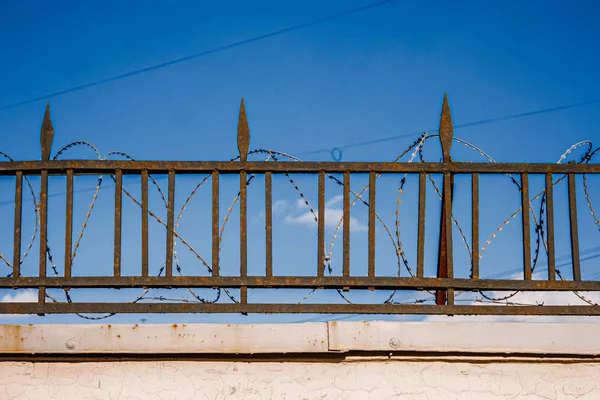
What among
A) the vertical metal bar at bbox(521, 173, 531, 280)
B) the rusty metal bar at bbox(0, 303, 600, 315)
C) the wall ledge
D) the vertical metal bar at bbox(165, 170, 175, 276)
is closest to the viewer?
the wall ledge

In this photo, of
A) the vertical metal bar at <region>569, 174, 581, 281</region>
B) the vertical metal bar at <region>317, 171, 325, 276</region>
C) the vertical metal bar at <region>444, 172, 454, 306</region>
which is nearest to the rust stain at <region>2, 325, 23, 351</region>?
the vertical metal bar at <region>317, 171, 325, 276</region>

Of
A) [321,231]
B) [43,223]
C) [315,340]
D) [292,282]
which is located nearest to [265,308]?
[292,282]

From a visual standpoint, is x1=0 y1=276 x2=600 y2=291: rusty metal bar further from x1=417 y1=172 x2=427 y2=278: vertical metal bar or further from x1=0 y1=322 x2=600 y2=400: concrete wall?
x1=0 y1=322 x2=600 y2=400: concrete wall

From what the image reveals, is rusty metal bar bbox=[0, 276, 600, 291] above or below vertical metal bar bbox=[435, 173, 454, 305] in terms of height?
below

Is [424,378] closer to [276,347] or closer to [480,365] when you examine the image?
[480,365]

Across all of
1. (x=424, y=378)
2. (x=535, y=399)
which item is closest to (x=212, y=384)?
(x=424, y=378)

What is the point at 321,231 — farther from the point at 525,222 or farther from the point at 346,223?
the point at 525,222

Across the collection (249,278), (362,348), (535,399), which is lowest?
(535,399)

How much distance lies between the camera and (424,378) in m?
5.35

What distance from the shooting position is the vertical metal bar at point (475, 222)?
5.62 m

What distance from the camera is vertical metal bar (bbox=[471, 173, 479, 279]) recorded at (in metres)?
5.62

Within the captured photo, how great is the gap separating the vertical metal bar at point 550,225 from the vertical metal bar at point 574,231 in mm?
144

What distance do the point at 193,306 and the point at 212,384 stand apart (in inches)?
20.1

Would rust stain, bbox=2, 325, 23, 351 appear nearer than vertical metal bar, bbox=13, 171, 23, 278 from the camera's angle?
Yes
